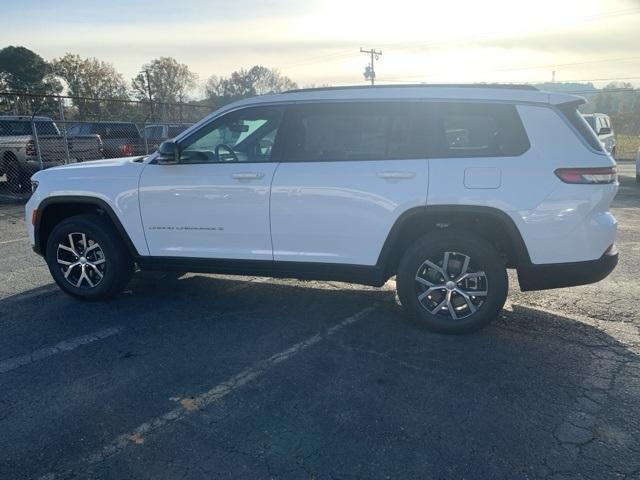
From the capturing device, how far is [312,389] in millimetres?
3303

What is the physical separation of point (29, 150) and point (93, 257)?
9.50 m

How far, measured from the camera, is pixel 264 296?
5164 millimetres

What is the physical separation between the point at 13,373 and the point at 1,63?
184 feet

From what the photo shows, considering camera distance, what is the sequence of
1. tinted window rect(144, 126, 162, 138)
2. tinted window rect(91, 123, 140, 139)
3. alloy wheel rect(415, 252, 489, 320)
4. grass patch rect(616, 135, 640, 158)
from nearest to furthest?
alloy wheel rect(415, 252, 489, 320) < tinted window rect(91, 123, 140, 139) < tinted window rect(144, 126, 162, 138) < grass patch rect(616, 135, 640, 158)

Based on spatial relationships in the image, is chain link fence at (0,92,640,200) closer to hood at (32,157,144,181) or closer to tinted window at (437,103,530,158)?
hood at (32,157,144,181)

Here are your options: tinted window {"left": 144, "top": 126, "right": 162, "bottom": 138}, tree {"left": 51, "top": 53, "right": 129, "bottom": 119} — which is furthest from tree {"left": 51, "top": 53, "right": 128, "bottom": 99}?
tinted window {"left": 144, "top": 126, "right": 162, "bottom": 138}

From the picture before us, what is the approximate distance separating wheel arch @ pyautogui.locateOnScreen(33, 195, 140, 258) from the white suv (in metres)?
0.03

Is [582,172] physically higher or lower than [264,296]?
higher

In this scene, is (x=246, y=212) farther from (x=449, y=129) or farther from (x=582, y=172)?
(x=582, y=172)

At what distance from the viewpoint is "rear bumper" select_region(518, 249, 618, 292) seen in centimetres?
389

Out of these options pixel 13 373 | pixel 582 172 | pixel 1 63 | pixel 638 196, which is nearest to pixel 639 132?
pixel 638 196

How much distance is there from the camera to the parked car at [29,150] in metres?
12.6

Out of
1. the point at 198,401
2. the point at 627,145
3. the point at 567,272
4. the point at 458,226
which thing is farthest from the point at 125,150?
the point at 627,145

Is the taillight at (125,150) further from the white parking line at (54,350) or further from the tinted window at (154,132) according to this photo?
the white parking line at (54,350)
